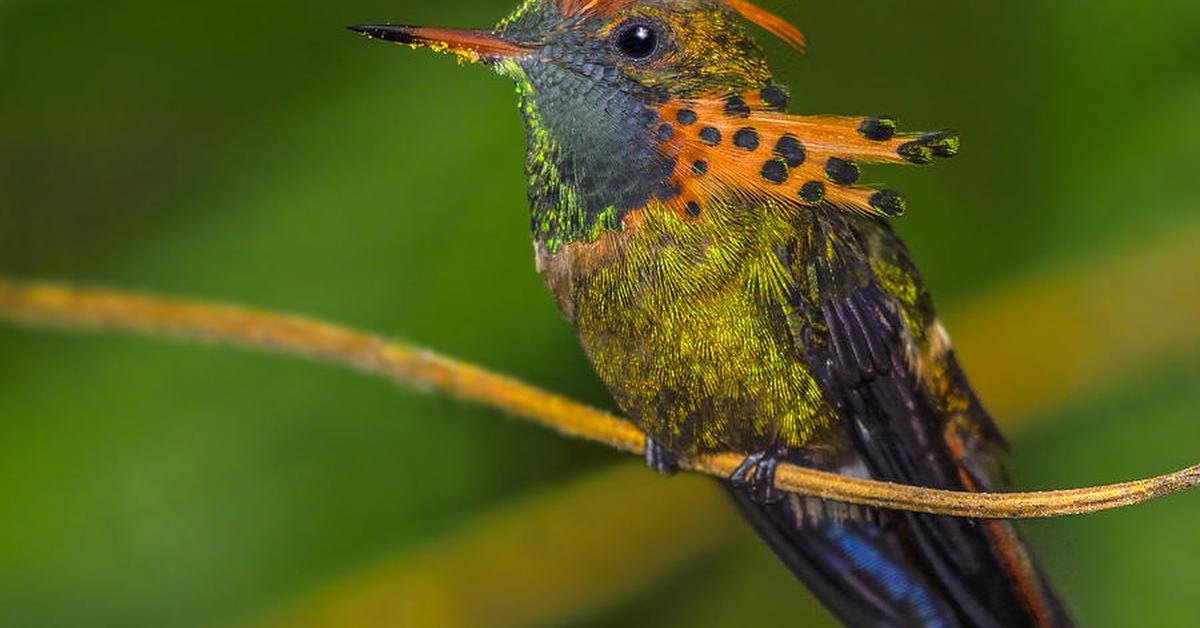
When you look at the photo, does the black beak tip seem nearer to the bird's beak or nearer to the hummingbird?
the bird's beak

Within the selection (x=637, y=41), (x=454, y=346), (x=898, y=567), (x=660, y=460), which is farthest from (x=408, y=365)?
(x=454, y=346)

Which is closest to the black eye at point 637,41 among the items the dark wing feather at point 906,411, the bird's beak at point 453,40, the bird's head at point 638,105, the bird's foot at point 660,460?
the bird's head at point 638,105

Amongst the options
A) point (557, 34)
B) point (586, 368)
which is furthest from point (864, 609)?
point (586, 368)

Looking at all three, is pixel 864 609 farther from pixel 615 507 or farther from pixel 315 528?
pixel 315 528

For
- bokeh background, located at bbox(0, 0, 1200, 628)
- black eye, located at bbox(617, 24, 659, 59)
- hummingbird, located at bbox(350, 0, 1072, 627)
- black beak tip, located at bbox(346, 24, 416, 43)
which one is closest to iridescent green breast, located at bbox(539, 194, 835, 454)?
hummingbird, located at bbox(350, 0, 1072, 627)

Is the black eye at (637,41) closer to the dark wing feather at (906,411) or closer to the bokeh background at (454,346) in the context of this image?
the dark wing feather at (906,411)
